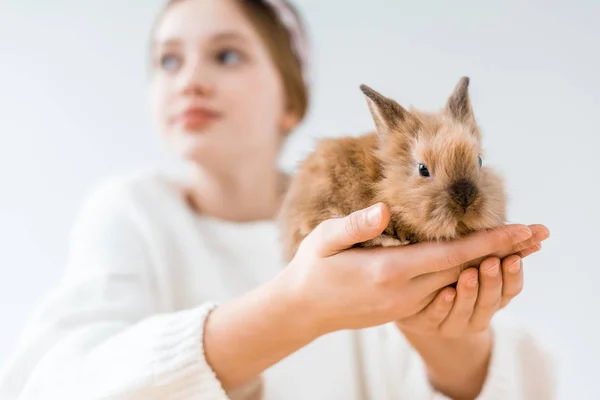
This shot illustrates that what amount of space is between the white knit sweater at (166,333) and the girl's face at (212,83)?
0.21 meters

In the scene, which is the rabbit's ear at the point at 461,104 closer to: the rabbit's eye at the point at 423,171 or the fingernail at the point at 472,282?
the rabbit's eye at the point at 423,171

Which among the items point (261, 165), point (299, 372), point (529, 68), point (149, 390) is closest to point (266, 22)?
point (261, 165)

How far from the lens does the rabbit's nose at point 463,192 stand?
0.71 m

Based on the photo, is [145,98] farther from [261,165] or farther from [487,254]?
[487,254]

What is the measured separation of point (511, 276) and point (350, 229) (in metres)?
0.25

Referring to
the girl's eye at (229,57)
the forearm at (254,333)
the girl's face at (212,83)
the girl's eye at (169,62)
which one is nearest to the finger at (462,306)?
the forearm at (254,333)

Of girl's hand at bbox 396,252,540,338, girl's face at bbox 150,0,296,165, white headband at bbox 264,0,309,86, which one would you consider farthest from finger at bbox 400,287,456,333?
white headband at bbox 264,0,309,86

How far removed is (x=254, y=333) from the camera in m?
0.88

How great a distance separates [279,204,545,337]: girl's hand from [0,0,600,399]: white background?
64cm

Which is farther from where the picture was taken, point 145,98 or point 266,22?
point 145,98

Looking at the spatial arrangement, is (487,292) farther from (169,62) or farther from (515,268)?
(169,62)

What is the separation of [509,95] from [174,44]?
3.16 ft

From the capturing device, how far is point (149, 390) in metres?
0.89

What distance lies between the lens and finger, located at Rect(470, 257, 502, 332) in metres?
0.76
